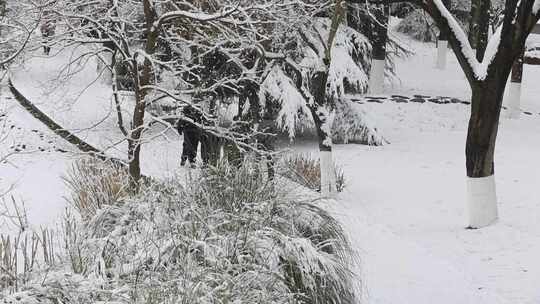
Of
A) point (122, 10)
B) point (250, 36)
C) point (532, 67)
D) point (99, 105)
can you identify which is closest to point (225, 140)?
point (250, 36)

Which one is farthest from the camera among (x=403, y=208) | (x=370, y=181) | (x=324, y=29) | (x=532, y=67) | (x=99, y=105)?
(x=532, y=67)

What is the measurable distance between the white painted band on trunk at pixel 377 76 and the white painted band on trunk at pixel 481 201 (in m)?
11.1

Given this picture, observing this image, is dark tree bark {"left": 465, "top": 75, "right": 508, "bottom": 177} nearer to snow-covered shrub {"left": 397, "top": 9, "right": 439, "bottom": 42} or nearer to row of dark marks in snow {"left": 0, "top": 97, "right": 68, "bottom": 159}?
row of dark marks in snow {"left": 0, "top": 97, "right": 68, "bottom": 159}

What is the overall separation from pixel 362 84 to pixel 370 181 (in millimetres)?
4163

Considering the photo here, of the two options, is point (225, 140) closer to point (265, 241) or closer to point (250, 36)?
point (250, 36)

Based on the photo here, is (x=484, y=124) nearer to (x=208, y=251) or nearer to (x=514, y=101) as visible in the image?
(x=208, y=251)

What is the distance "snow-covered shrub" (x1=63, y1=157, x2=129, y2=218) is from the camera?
7.92m

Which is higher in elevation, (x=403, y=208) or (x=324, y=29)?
(x=324, y=29)

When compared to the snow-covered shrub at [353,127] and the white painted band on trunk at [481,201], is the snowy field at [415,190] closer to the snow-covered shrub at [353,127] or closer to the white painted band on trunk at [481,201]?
the white painted band on trunk at [481,201]

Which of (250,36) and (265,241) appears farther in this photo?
(250,36)

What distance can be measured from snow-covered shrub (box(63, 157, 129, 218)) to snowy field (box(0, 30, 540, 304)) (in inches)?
17.5

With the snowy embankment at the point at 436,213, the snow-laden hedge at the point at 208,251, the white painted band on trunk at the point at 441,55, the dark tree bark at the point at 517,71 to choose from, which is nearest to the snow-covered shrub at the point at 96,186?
the snow-laden hedge at the point at 208,251

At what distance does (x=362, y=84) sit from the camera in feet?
50.7

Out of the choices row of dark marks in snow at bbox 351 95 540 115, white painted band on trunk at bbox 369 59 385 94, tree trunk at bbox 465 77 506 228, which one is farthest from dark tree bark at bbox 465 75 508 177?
white painted band on trunk at bbox 369 59 385 94
